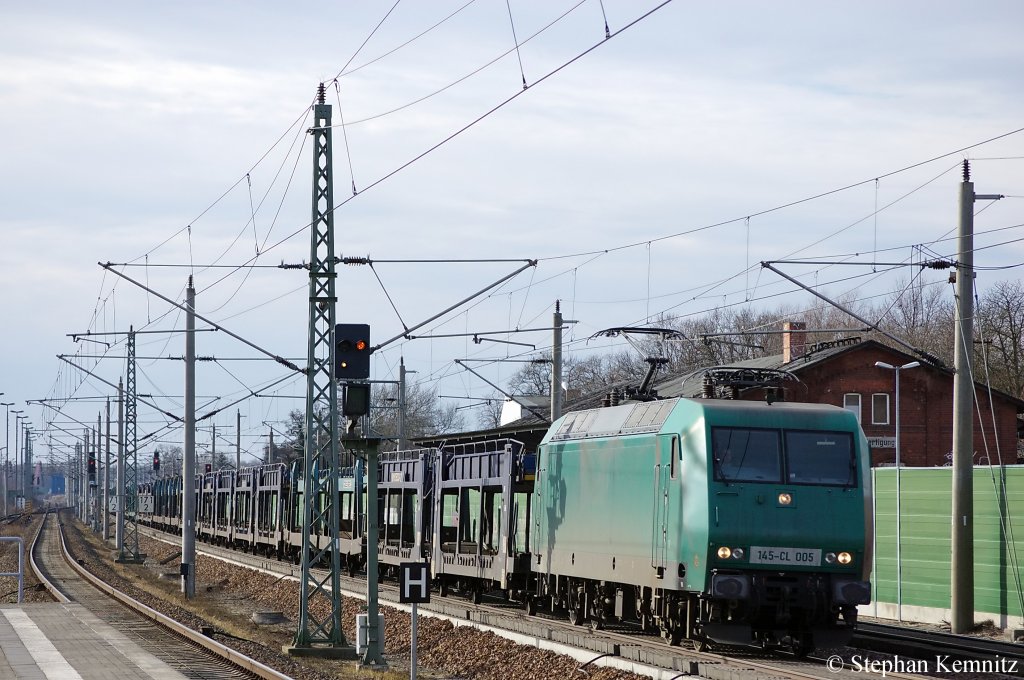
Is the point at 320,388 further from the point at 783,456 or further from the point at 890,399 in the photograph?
the point at 890,399

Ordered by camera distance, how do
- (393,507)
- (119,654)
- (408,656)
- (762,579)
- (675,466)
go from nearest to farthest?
(762,579) → (675,466) → (119,654) → (408,656) → (393,507)

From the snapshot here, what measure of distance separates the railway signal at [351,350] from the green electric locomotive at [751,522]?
13.2ft

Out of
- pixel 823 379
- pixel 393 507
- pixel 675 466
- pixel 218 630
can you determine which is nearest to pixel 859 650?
pixel 675 466

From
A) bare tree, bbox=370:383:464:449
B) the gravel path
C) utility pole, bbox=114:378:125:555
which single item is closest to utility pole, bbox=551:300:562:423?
the gravel path

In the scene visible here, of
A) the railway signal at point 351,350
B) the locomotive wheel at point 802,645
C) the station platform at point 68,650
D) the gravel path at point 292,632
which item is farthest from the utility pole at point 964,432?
the station platform at point 68,650

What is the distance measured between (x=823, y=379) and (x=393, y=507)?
1906cm

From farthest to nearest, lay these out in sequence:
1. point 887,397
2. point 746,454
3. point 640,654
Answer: point 887,397 < point 746,454 < point 640,654

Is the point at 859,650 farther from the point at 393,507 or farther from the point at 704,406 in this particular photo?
the point at 393,507

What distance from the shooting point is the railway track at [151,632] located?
1861cm

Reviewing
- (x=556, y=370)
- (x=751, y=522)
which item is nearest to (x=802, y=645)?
(x=751, y=522)

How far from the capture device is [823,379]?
4900 cm

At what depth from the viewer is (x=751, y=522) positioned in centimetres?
1658

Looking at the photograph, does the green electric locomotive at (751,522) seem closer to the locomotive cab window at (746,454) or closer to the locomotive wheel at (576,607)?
the locomotive cab window at (746,454)

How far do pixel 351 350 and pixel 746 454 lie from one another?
5.81 metres
